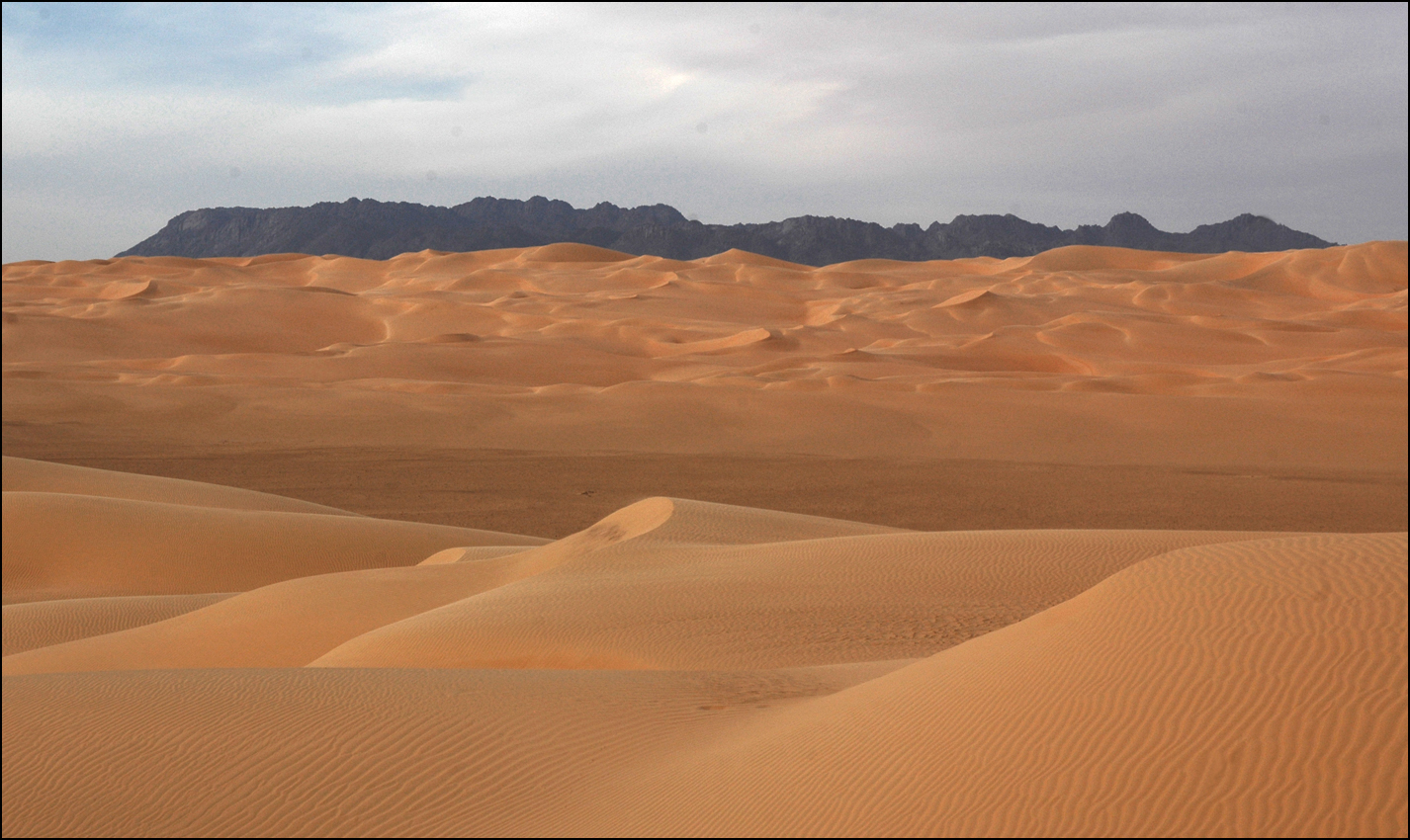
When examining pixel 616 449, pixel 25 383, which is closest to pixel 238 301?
pixel 25 383

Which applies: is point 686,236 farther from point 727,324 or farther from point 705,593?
point 705,593

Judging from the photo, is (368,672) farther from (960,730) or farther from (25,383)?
(25,383)

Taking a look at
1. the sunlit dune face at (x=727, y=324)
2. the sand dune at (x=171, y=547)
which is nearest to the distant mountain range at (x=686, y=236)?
the sunlit dune face at (x=727, y=324)

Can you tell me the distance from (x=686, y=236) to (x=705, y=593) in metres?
154

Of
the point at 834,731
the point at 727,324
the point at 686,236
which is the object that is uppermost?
the point at 686,236

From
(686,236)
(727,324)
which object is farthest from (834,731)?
(686,236)

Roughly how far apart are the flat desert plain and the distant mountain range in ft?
407

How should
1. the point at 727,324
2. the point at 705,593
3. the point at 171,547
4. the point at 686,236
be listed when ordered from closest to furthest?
the point at 705,593
the point at 171,547
the point at 727,324
the point at 686,236

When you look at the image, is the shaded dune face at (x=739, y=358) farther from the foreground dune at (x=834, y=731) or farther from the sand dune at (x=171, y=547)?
the foreground dune at (x=834, y=731)

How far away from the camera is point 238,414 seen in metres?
23.1

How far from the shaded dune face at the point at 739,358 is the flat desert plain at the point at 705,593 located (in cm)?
20

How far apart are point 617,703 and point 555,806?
3.67 feet


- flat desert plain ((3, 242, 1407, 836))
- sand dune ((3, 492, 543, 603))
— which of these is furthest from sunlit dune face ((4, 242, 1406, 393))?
sand dune ((3, 492, 543, 603))

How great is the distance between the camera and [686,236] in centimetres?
15988
